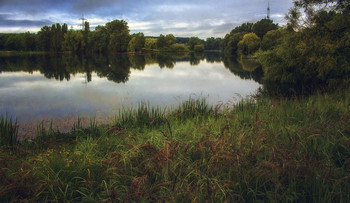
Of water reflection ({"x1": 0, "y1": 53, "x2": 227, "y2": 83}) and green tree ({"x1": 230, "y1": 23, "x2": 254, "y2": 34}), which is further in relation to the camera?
green tree ({"x1": 230, "y1": 23, "x2": 254, "y2": 34})

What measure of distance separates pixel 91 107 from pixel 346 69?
1602 centimetres

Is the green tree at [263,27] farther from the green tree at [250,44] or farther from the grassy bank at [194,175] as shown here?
the grassy bank at [194,175]

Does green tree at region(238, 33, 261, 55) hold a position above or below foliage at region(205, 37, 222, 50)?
below

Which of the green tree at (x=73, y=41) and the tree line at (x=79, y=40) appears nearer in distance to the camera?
the green tree at (x=73, y=41)

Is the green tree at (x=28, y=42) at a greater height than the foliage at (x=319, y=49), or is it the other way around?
the green tree at (x=28, y=42)

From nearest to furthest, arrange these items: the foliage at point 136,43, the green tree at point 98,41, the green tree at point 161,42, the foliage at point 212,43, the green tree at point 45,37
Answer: the green tree at point 98,41
the green tree at point 45,37
the foliage at point 136,43
the green tree at point 161,42
the foliage at point 212,43

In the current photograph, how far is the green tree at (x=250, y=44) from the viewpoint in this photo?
66.5 meters

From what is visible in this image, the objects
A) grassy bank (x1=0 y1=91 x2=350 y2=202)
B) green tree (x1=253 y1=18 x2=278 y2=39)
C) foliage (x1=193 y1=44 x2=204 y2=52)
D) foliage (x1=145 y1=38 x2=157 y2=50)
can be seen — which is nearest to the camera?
grassy bank (x1=0 y1=91 x2=350 y2=202)

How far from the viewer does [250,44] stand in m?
66.8

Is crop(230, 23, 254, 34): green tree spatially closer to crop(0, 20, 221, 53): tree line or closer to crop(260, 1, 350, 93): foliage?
crop(0, 20, 221, 53): tree line

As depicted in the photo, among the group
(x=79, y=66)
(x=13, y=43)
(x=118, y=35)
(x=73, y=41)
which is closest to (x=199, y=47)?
(x=118, y=35)

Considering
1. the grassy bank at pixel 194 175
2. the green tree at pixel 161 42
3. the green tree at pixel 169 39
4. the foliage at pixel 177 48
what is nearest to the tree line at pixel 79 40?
the green tree at pixel 161 42

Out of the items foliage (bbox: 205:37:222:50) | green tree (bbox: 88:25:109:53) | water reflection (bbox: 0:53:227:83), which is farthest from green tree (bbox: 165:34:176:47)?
foliage (bbox: 205:37:222:50)

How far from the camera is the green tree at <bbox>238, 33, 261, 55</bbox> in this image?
218 feet
